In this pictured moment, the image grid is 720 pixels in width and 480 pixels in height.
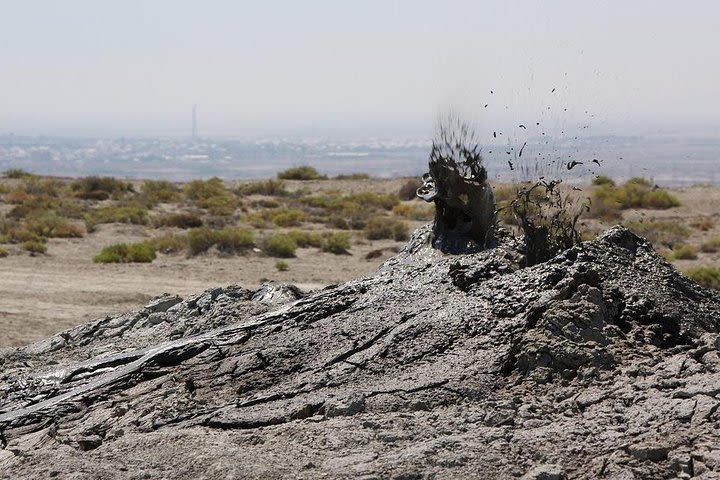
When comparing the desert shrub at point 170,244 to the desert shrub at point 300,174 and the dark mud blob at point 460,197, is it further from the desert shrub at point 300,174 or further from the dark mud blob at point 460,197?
the desert shrub at point 300,174

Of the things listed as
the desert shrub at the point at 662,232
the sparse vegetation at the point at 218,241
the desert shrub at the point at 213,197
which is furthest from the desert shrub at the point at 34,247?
the desert shrub at the point at 662,232

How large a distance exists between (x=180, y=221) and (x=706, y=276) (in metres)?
12.8

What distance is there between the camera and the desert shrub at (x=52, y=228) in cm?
2230

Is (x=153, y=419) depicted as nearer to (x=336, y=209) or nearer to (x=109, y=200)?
(x=336, y=209)

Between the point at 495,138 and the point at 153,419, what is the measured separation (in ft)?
9.30

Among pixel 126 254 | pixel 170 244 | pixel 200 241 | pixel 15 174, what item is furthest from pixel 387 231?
pixel 15 174

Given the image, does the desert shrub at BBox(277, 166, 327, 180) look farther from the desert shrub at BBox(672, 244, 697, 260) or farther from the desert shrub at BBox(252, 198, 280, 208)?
the desert shrub at BBox(672, 244, 697, 260)

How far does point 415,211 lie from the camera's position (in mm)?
27641

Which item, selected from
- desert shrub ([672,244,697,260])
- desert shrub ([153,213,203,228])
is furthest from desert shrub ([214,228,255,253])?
desert shrub ([672,244,697,260])

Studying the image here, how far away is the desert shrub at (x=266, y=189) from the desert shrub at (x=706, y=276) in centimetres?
1848

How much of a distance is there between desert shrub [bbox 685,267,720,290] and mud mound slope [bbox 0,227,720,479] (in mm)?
10648

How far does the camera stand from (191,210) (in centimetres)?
2780

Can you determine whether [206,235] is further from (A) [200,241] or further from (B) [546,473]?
(B) [546,473]

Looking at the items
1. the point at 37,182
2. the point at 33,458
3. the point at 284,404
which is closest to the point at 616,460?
the point at 284,404
